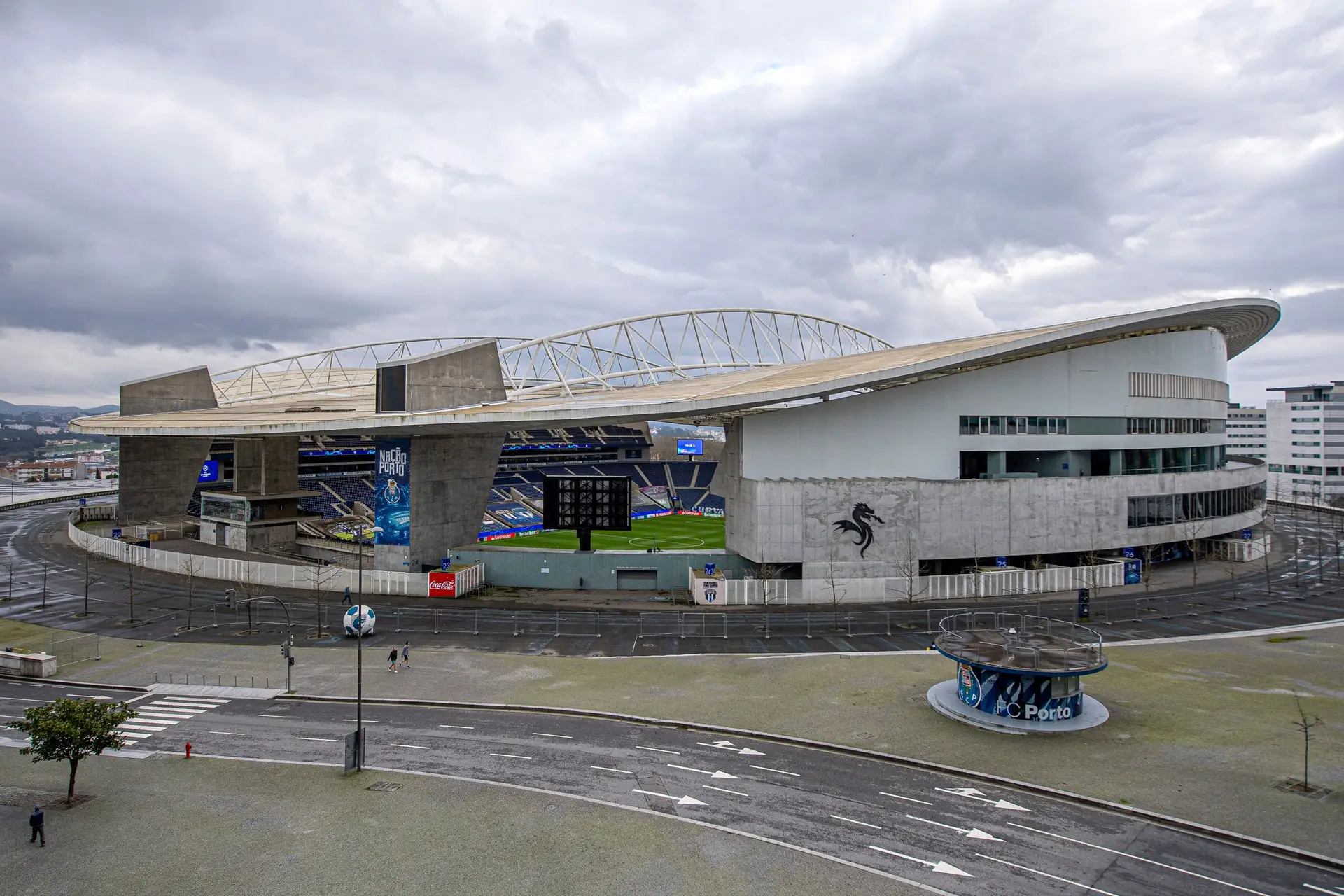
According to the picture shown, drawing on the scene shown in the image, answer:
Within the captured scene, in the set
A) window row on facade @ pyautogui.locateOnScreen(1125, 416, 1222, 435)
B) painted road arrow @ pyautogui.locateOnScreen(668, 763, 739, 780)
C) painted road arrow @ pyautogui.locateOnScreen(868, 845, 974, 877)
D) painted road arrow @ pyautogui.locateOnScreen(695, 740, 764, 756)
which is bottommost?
painted road arrow @ pyautogui.locateOnScreen(695, 740, 764, 756)

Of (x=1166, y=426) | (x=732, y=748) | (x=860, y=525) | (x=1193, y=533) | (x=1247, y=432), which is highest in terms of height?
(x=1247, y=432)

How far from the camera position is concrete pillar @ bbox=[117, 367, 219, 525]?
235ft

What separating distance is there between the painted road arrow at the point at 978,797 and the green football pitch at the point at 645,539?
43.6 metres

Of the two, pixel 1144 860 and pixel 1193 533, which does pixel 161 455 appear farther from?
pixel 1193 533

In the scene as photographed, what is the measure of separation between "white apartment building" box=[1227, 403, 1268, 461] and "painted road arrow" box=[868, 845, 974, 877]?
166528mm

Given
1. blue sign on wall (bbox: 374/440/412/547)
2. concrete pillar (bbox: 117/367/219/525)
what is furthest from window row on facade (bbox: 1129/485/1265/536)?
concrete pillar (bbox: 117/367/219/525)

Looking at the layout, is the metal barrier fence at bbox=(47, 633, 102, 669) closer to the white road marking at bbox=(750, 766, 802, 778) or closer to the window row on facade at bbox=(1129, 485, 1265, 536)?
the white road marking at bbox=(750, 766, 802, 778)

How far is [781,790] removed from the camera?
822 inches

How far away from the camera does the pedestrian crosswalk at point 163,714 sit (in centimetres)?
2597

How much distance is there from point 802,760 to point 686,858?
22.4 feet

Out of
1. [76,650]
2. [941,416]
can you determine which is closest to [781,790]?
[76,650]

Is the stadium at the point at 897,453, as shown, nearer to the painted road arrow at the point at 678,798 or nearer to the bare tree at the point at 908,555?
the bare tree at the point at 908,555

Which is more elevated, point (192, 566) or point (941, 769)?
point (192, 566)

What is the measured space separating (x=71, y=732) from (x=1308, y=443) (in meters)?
153
